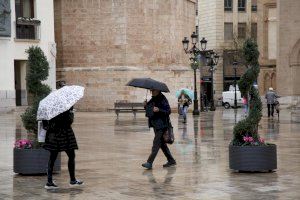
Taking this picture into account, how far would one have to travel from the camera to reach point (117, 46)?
138 feet

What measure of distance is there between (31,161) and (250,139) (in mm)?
3836

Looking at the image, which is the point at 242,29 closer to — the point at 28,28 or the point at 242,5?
the point at 242,5

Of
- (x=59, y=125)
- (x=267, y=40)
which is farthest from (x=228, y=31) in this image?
(x=59, y=125)

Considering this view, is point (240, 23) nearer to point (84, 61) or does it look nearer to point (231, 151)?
point (84, 61)

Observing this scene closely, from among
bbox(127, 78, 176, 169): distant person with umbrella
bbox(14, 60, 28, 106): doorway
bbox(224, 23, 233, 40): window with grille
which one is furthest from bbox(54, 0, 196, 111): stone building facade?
bbox(127, 78, 176, 169): distant person with umbrella

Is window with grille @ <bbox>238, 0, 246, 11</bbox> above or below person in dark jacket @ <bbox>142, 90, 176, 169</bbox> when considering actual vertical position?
above

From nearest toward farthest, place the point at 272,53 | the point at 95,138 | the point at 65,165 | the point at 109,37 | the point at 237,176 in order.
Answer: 1. the point at 237,176
2. the point at 65,165
3. the point at 95,138
4. the point at 109,37
5. the point at 272,53

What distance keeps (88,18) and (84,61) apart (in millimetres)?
2814

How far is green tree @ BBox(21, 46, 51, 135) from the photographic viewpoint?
38.4ft

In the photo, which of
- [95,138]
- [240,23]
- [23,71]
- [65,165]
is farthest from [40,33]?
[240,23]

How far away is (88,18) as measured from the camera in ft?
140

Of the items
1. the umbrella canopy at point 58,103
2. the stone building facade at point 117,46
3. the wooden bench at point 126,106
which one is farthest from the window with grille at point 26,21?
the umbrella canopy at point 58,103

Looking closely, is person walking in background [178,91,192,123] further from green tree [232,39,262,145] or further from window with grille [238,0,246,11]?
window with grille [238,0,246,11]

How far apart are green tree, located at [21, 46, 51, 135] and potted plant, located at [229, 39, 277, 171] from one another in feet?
11.6
